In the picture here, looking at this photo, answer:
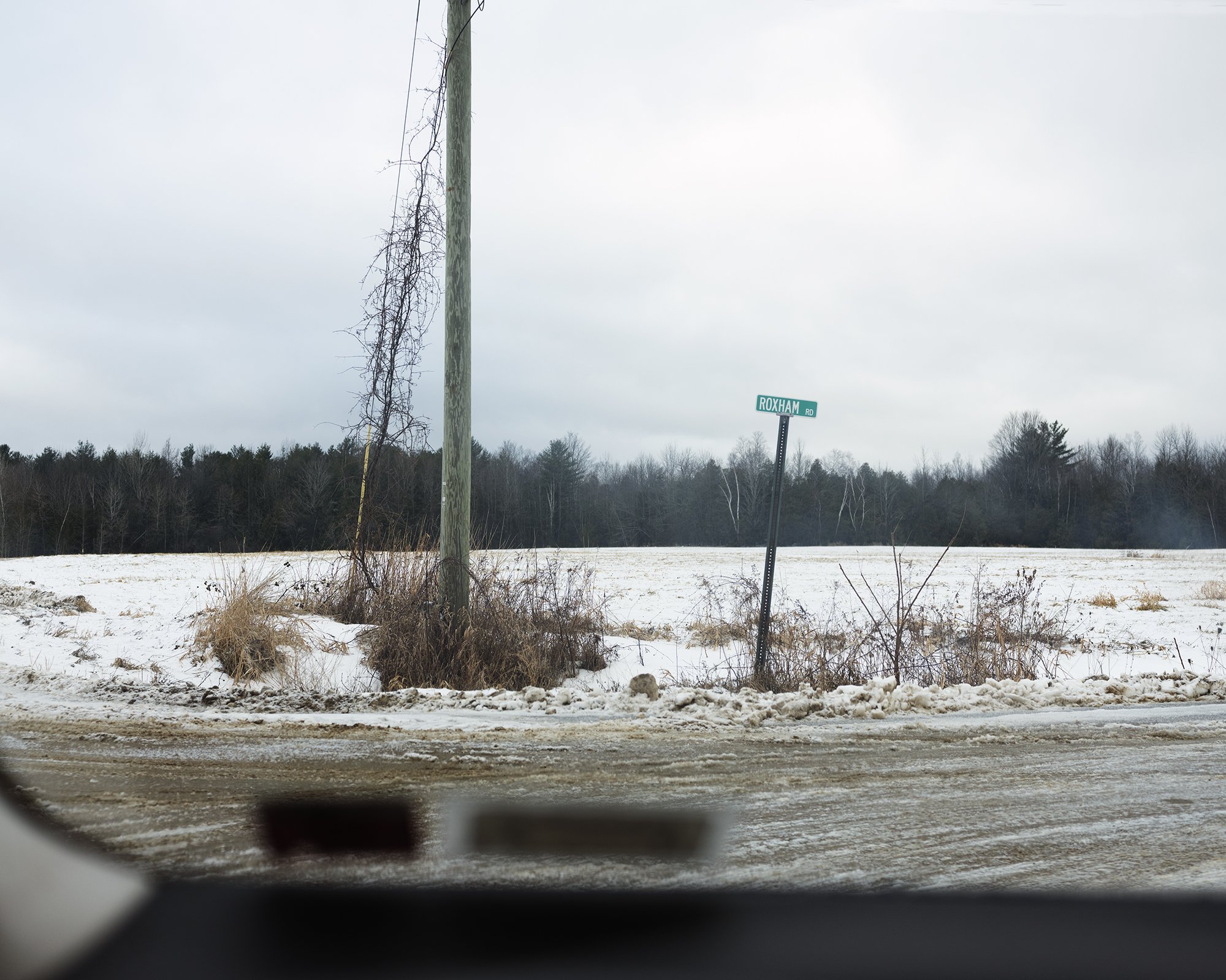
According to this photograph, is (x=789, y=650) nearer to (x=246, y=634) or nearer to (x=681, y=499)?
(x=246, y=634)

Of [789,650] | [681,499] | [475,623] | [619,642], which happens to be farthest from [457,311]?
[681,499]

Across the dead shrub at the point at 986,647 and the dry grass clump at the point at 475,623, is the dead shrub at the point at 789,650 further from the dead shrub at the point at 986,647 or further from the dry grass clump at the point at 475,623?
the dry grass clump at the point at 475,623

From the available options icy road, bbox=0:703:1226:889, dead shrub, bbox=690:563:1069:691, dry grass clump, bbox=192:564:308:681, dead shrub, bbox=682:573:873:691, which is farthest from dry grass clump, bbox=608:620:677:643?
icy road, bbox=0:703:1226:889

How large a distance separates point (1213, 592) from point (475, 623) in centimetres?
1492

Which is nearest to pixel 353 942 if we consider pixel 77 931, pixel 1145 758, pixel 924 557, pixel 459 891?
pixel 459 891

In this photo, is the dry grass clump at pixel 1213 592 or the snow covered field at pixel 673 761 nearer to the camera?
the snow covered field at pixel 673 761

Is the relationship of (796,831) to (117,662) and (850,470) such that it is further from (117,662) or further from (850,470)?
(850,470)

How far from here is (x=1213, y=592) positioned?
14867 millimetres

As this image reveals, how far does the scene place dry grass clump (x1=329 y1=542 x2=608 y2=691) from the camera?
22.0ft

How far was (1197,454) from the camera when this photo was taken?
65.6 metres

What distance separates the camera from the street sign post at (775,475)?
691cm

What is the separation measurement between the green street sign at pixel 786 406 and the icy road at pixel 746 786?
2.90m

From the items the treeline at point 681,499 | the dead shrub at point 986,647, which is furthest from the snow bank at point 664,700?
the treeline at point 681,499

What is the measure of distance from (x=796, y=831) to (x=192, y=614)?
292 inches
